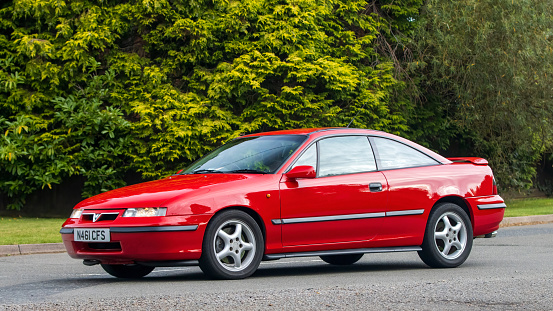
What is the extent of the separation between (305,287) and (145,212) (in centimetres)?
161

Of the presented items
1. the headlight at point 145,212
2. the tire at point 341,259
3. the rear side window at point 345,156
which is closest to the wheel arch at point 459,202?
the rear side window at point 345,156

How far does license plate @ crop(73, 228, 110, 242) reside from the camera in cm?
712

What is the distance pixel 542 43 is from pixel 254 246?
1665cm

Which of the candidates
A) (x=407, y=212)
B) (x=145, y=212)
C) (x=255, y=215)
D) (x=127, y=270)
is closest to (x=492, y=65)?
(x=407, y=212)

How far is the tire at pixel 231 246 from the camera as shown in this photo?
7180 millimetres

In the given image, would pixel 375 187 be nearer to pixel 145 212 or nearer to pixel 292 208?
pixel 292 208

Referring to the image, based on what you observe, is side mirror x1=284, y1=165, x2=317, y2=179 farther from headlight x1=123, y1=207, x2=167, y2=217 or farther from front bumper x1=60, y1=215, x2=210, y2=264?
headlight x1=123, y1=207, x2=167, y2=217

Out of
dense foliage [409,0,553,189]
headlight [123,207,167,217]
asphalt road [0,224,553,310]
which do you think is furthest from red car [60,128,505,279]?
dense foliage [409,0,553,189]

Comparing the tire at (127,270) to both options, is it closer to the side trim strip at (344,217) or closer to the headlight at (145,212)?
the headlight at (145,212)

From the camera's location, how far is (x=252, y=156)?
8.22 metres

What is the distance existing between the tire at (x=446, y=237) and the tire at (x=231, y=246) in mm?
2169

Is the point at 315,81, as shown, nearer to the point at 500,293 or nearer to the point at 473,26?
the point at 473,26

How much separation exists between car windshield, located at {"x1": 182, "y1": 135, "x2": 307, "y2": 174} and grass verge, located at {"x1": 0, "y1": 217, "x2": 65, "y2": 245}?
17.4 feet

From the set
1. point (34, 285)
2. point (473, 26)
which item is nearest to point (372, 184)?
point (34, 285)
